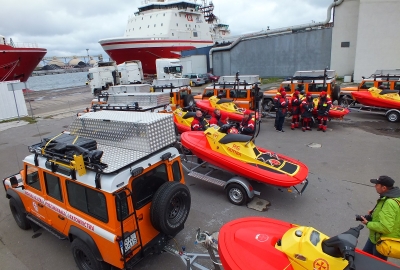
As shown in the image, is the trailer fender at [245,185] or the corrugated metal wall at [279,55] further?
the corrugated metal wall at [279,55]

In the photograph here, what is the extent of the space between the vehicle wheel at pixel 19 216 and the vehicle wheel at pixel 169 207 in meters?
3.35

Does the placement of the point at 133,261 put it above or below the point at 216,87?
below

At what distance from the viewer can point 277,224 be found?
3553 millimetres

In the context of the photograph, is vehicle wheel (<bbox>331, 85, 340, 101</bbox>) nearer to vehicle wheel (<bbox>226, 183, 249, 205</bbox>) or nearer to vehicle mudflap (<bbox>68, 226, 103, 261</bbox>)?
vehicle wheel (<bbox>226, 183, 249, 205</bbox>)

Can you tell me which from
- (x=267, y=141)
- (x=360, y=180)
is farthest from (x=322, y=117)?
(x=360, y=180)

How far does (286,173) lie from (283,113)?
648cm

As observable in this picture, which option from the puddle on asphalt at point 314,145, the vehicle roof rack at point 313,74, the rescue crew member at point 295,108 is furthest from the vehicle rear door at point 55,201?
the vehicle roof rack at point 313,74

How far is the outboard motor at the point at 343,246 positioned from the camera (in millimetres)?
2367

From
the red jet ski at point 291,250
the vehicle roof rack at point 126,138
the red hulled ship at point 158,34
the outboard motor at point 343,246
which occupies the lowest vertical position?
the red jet ski at point 291,250

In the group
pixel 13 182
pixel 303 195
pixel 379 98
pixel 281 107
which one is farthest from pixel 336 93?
pixel 13 182

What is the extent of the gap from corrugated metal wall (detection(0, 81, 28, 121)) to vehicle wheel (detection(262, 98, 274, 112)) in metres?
16.7

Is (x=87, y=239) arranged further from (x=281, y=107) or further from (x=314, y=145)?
(x=281, y=107)

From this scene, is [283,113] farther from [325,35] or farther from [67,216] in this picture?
[325,35]

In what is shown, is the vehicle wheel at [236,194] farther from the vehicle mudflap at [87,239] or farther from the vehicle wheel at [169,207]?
the vehicle mudflap at [87,239]
